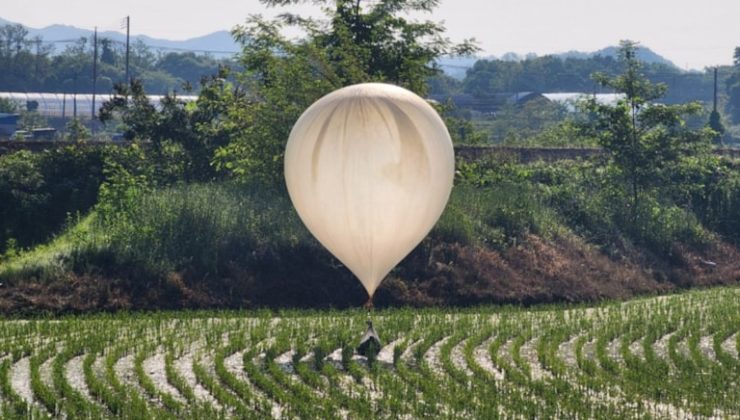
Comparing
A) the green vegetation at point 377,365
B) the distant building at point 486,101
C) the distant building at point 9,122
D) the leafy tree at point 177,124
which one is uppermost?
the distant building at point 486,101

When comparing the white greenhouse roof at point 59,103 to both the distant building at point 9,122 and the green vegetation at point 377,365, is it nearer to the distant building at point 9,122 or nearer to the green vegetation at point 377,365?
the distant building at point 9,122

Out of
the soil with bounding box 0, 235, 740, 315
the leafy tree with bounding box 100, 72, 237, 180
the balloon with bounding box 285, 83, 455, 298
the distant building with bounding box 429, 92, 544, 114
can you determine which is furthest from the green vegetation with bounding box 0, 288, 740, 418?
the distant building with bounding box 429, 92, 544, 114

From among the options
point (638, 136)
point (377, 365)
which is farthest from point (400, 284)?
point (638, 136)

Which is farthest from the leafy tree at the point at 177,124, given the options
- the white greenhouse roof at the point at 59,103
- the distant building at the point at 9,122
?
the white greenhouse roof at the point at 59,103

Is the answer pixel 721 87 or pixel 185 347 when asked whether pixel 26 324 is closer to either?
pixel 185 347

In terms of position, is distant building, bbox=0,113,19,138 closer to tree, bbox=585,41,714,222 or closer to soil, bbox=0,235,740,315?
tree, bbox=585,41,714,222
